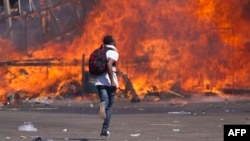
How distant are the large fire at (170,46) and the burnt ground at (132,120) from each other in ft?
10.3

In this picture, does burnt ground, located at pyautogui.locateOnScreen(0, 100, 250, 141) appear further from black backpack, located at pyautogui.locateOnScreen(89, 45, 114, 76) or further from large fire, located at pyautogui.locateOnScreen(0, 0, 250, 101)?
large fire, located at pyautogui.locateOnScreen(0, 0, 250, 101)

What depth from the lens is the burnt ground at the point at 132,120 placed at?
1245cm

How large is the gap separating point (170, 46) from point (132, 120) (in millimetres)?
10327

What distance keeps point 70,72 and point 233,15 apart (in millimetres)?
6465

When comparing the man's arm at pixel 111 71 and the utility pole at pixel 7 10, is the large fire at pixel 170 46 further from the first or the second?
the man's arm at pixel 111 71

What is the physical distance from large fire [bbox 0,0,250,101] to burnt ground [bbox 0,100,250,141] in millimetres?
3148

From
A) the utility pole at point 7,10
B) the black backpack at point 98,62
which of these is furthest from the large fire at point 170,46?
the black backpack at point 98,62

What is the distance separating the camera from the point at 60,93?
82.0 feet

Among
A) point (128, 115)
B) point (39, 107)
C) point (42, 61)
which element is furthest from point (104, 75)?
point (42, 61)

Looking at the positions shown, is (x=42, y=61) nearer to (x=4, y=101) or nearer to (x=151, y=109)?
(x=4, y=101)

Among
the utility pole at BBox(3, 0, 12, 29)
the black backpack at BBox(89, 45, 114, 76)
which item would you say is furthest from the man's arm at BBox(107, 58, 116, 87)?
the utility pole at BBox(3, 0, 12, 29)

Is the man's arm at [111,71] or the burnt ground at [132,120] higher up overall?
the man's arm at [111,71]

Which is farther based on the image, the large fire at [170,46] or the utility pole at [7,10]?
the utility pole at [7,10]

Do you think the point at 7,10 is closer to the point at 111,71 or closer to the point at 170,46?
the point at 170,46
